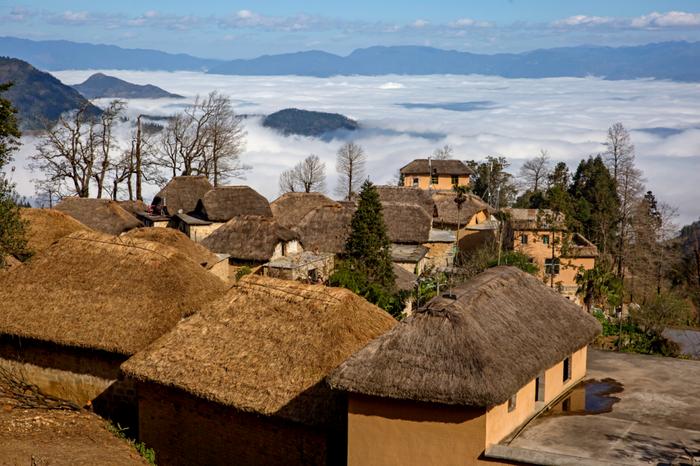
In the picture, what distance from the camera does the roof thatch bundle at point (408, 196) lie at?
147ft

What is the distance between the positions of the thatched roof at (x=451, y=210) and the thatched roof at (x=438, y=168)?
1583 cm

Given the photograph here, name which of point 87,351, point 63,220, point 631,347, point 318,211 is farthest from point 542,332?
point 318,211

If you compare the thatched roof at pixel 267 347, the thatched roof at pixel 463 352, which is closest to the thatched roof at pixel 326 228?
the thatched roof at pixel 267 347

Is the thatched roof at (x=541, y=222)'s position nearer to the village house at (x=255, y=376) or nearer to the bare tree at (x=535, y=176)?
the village house at (x=255, y=376)

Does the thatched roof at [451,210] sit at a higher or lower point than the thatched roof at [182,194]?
lower

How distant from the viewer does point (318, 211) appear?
37.7 meters

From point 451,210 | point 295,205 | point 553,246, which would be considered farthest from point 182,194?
point 553,246

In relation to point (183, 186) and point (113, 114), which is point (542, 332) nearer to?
point (183, 186)

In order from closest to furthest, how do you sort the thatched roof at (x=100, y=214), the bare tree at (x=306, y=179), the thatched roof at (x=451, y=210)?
the thatched roof at (x=100, y=214), the thatched roof at (x=451, y=210), the bare tree at (x=306, y=179)

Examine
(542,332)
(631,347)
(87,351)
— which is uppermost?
(542,332)

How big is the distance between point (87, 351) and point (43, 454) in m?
4.43

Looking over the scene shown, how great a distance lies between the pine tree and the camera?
95.0ft

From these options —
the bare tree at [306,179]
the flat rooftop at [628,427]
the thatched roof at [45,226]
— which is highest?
the thatched roof at [45,226]

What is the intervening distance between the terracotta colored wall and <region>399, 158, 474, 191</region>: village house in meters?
47.7
